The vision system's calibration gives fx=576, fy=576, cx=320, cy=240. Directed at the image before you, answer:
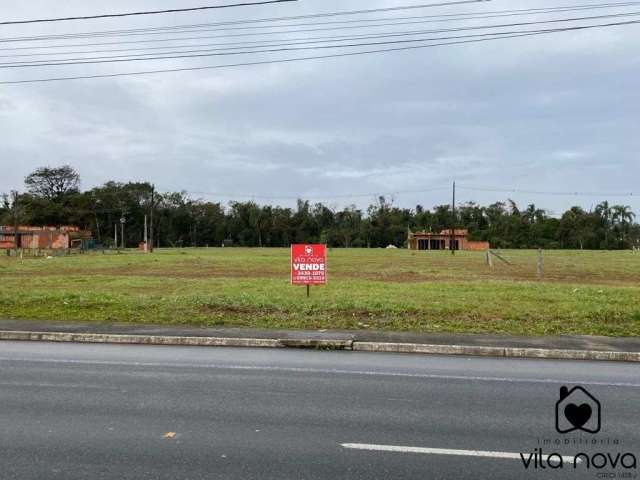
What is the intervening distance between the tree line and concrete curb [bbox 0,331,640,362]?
391 feet

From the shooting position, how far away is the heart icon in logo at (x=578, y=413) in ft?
20.6

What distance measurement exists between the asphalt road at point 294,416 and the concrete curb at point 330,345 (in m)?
0.59

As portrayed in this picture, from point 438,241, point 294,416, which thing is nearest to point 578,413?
point 294,416

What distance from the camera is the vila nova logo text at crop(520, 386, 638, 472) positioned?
4.83 meters

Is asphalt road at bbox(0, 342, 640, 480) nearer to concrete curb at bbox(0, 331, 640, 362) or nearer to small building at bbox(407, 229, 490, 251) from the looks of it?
concrete curb at bbox(0, 331, 640, 362)

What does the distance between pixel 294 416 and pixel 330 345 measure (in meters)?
4.76

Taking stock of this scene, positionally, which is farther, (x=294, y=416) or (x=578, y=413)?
(x=578, y=413)

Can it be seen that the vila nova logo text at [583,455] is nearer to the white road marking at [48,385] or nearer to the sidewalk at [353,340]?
the sidewalk at [353,340]

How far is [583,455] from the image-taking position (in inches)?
203

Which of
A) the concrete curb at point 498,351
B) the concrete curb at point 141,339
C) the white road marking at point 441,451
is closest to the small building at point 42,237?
the concrete curb at point 141,339

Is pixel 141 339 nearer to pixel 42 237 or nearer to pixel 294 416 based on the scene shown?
pixel 294 416

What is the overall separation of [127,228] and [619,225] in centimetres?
11844

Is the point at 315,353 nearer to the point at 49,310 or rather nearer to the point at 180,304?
the point at 180,304

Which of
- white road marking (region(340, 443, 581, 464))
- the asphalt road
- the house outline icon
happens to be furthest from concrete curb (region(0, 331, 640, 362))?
white road marking (region(340, 443, 581, 464))
